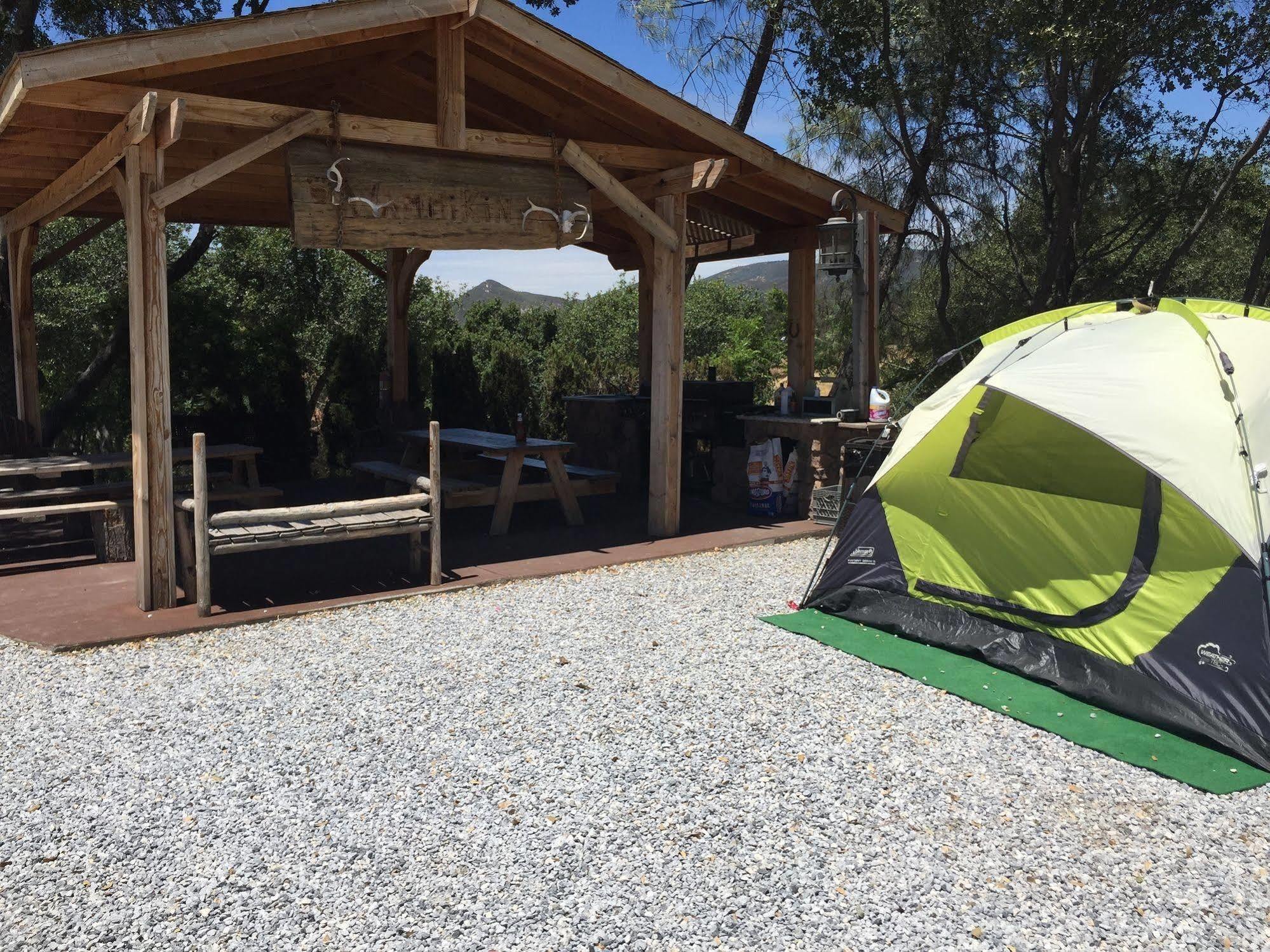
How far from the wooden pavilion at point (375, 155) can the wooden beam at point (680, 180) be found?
0.05 feet

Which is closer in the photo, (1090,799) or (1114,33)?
Result: (1090,799)

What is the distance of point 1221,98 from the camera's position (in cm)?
1185

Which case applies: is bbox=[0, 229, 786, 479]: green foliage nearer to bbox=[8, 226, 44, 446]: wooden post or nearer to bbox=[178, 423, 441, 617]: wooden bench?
bbox=[8, 226, 44, 446]: wooden post

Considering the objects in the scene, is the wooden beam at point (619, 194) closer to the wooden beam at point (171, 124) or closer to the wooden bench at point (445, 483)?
the wooden bench at point (445, 483)

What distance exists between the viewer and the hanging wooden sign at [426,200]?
580 cm

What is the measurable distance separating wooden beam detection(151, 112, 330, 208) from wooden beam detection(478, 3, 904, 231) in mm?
1131

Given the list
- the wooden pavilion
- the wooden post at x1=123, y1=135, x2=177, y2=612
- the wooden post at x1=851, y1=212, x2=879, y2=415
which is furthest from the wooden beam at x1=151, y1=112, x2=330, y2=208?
the wooden post at x1=851, y1=212, x2=879, y2=415

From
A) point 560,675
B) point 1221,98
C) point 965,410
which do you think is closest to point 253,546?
point 560,675

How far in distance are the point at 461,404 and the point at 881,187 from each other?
6068mm

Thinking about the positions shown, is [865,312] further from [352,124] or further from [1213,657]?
[1213,657]

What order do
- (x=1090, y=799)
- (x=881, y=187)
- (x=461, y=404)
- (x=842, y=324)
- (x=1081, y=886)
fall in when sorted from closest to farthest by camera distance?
(x=1081, y=886)
(x=1090, y=799)
(x=461, y=404)
(x=881, y=187)
(x=842, y=324)

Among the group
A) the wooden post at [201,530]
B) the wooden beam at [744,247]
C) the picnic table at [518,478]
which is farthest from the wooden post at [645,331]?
the wooden post at [201,530]

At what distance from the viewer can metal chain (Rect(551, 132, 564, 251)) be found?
6.66 metres

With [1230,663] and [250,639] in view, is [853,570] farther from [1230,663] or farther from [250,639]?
[250,639]
